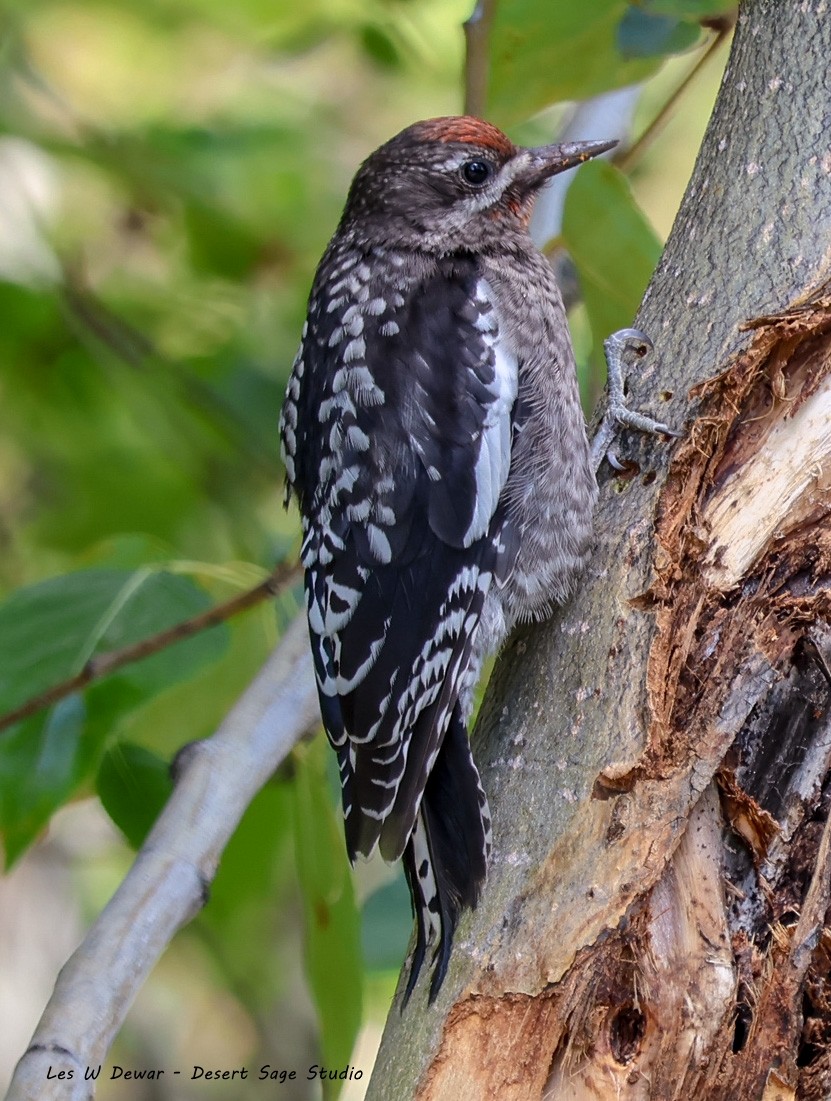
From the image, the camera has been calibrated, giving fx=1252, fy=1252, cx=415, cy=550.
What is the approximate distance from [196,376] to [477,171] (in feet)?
2.77

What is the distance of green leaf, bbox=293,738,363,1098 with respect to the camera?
187 centimetres

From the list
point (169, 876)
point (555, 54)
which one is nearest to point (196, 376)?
point (555, 54)

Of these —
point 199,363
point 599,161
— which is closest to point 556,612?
point 599,161

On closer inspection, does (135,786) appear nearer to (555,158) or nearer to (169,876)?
(169,876)

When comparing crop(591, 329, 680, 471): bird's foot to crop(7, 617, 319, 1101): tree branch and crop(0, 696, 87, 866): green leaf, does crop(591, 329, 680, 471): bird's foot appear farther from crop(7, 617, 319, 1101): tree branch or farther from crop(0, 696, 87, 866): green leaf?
crop(0, 696, 87, 866): green leaf

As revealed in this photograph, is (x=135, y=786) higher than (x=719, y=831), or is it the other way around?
(x=135, y=786)

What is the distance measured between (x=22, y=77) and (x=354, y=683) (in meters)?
1.55

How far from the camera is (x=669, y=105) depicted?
2.24 m

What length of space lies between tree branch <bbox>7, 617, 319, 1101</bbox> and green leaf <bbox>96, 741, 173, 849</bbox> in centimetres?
17

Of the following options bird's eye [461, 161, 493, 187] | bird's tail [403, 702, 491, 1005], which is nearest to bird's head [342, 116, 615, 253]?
bird's eye [461, 161, 493, 187]

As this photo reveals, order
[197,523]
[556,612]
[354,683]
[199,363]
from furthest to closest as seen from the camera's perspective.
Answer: [197,523] < [199,363] < [354,683] < [556,612]

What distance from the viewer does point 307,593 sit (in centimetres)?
205

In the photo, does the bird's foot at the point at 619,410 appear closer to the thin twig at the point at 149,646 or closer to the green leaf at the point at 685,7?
the green leaf at the point at 685,7

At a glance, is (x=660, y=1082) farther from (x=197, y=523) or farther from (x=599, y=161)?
(x=197, y=523)
